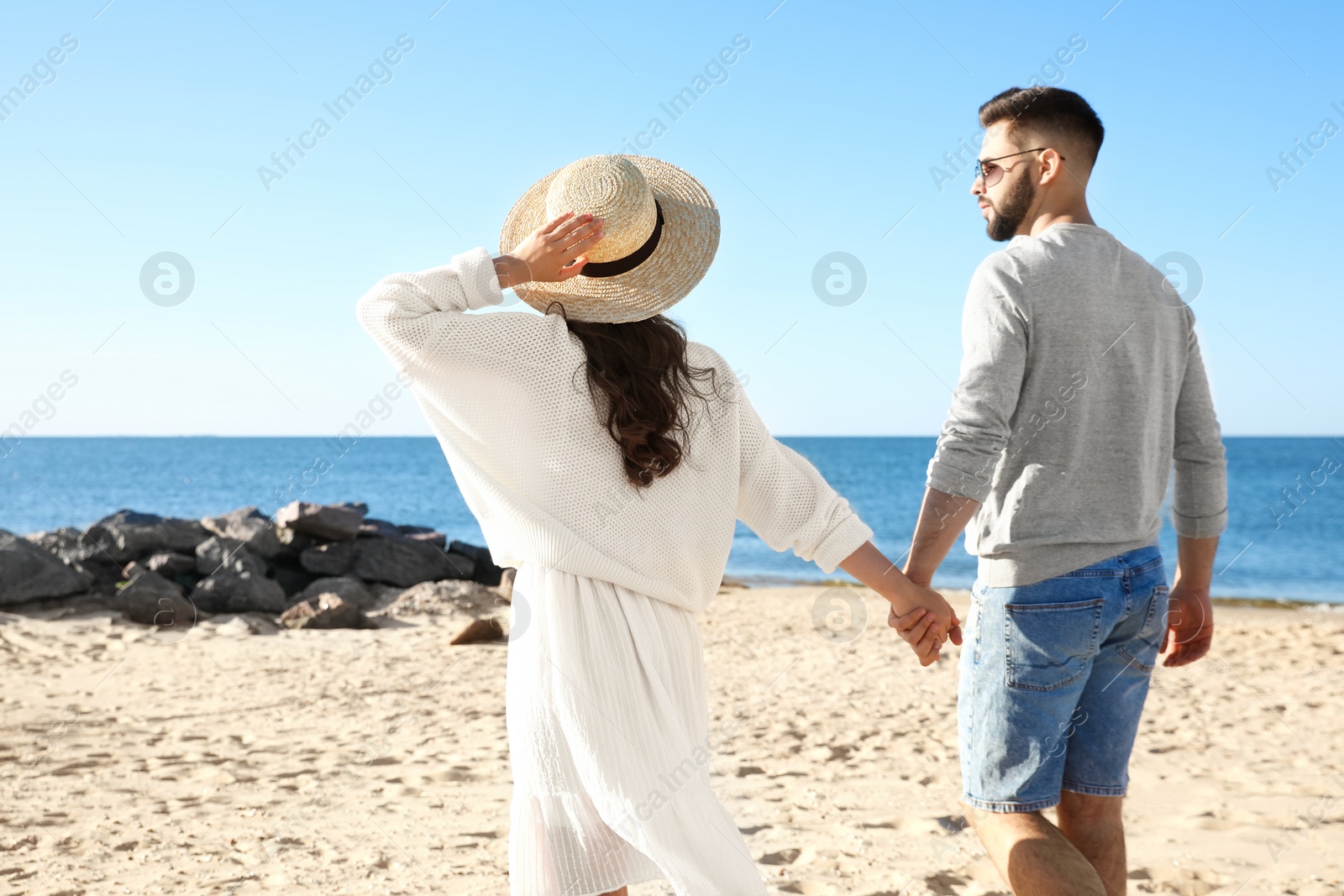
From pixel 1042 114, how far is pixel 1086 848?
1.66 meters

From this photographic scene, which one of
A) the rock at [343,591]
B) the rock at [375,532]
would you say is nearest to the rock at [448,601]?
the rock at [343,591]

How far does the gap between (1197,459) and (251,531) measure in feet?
33.8

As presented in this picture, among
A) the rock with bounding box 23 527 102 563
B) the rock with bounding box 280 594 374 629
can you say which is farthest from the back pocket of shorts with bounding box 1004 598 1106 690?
the rock with bounding box 23 527 102 563

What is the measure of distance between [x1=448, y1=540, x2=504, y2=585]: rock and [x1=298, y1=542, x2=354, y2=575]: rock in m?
1.50

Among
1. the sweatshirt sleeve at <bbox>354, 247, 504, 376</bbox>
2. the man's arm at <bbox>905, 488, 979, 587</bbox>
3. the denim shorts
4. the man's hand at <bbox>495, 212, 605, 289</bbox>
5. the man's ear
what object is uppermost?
the man's ear

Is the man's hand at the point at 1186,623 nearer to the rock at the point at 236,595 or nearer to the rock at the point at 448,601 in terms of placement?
the rock at the point at 448,601

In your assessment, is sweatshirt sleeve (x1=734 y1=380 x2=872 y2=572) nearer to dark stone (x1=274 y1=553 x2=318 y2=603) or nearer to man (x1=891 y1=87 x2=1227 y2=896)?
man (x1=891 y1=87 x2=1227 y2=896)

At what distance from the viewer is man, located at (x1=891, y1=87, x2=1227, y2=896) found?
2.03 m

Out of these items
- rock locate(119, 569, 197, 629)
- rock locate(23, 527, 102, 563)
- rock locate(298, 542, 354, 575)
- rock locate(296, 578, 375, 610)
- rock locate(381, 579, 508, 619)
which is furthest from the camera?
rock locate(298, 542, 354, 575)

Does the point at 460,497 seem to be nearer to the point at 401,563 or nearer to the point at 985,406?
the point at 401,563

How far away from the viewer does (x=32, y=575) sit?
8.61 m

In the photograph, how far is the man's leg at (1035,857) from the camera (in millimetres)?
1900

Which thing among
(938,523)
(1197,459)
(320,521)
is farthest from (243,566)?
(1197,459)

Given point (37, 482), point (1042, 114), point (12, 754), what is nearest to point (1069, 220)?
point (1042, 114)
